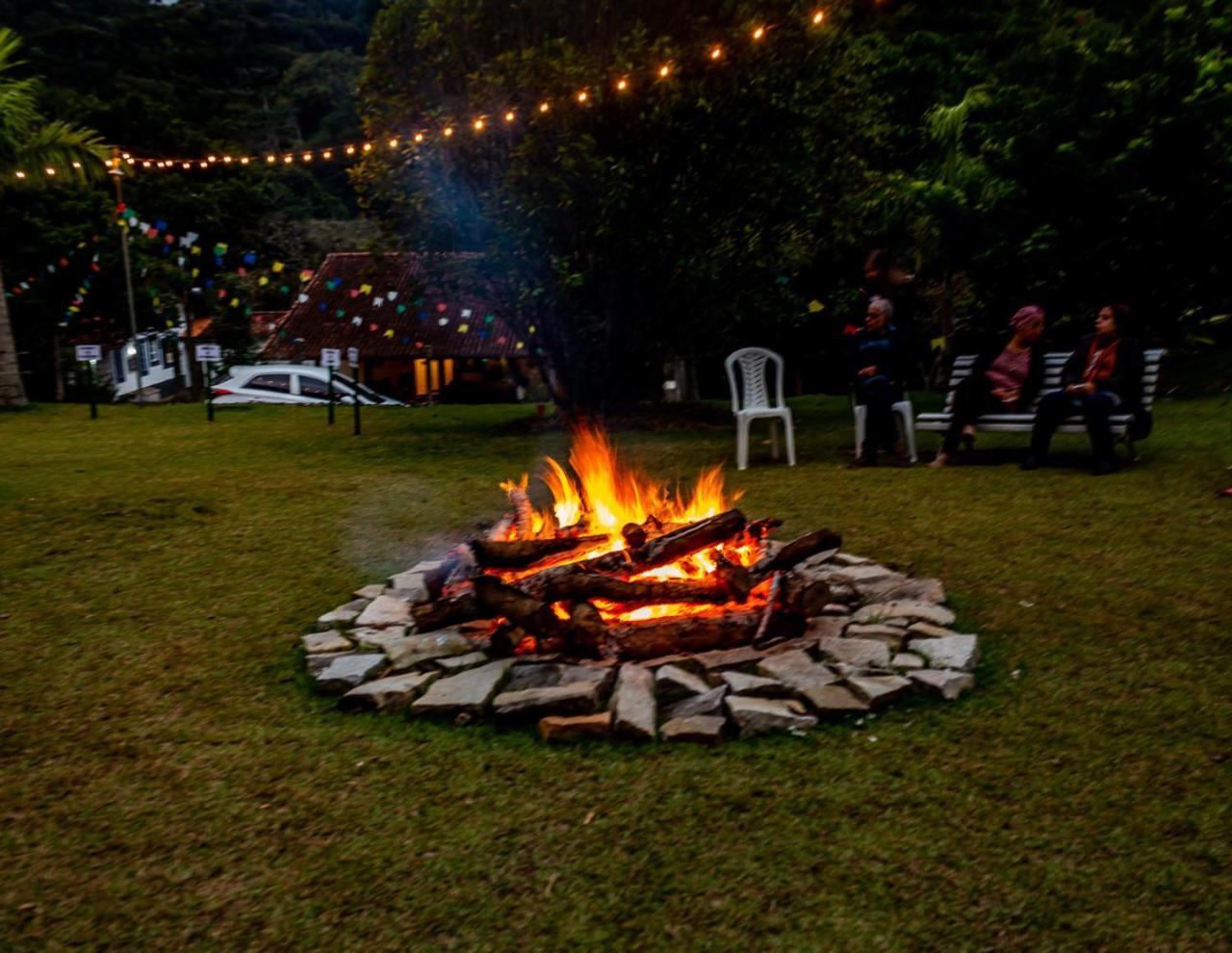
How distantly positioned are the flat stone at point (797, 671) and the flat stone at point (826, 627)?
1.09 feet

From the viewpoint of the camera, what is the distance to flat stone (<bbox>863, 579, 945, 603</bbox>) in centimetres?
464

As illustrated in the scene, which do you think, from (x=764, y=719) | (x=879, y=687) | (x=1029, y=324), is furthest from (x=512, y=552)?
(x=1029, y=324)

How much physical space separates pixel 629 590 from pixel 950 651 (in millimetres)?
1414

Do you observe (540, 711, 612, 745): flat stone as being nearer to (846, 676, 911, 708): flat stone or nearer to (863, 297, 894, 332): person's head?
(846, 676, 911, 708): flat stone

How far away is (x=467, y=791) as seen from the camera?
295 cm

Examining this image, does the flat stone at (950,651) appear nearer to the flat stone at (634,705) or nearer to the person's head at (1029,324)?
the flat stone at (634,705)

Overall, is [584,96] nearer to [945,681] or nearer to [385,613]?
[385,613]

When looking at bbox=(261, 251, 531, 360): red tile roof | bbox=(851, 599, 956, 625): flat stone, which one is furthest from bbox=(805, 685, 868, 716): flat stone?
bbox=(261, 251, 531, 360): red tile roof

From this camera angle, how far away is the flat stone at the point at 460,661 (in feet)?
12.8

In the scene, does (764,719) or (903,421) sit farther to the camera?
(903,421)

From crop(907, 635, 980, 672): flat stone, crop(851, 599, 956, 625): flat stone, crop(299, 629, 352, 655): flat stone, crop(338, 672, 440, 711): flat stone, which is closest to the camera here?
crop(338, 672, 440, 711): flat stone

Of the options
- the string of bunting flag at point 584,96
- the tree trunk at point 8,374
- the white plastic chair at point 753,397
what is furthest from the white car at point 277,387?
the white plastic chair at point 753,397

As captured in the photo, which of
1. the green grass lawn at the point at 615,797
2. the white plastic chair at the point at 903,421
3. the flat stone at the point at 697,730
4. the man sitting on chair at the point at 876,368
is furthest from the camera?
the white plastic chair at the point at 903,421

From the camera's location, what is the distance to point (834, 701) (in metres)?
3.40
